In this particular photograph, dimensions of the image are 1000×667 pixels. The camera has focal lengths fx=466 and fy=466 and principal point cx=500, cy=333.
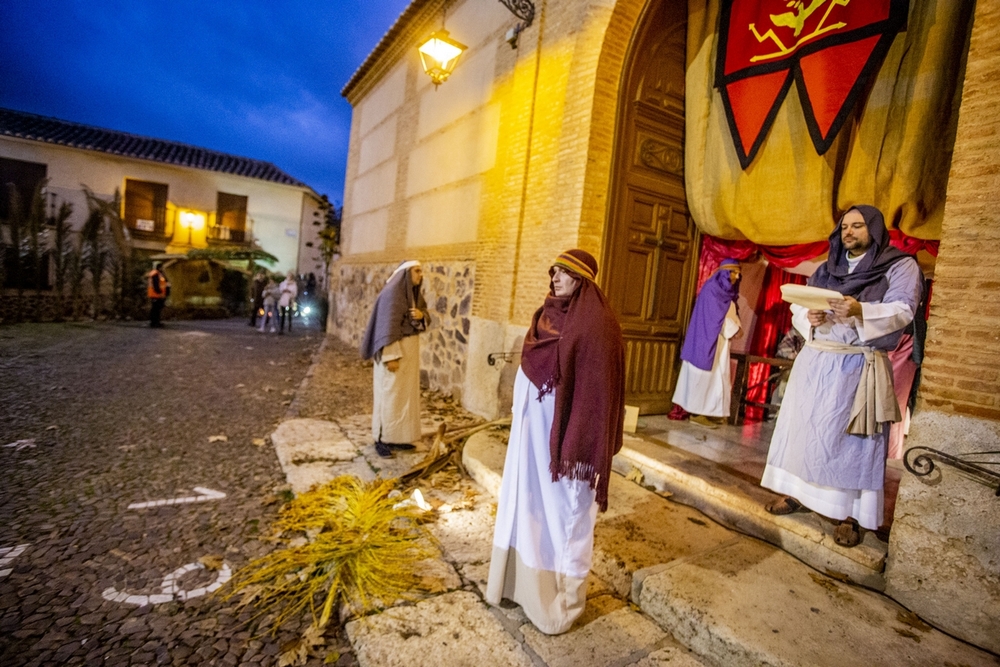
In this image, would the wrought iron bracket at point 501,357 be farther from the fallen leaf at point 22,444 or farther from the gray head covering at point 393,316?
the fallen leaf at point 22,444

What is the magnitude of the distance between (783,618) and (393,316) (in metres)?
3.88

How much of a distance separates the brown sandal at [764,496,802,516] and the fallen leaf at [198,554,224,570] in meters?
3.64

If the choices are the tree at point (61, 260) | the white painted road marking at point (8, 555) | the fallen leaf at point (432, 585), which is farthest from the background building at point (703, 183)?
the tree at point (61, 260)

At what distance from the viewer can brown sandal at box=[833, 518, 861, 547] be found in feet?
9.29

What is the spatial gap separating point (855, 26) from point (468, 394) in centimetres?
577

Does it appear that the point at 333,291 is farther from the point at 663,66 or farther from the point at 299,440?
the point at 663,66

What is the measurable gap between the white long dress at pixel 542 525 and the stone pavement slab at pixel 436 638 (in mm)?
212

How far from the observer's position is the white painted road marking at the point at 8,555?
2682 mm

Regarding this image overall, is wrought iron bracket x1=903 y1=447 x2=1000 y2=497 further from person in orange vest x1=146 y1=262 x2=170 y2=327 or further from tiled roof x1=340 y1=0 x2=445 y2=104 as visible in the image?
person in orange vest x1=146 y1=262 x2=170 y2=327

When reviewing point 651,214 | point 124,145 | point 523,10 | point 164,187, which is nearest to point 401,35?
point 523,10

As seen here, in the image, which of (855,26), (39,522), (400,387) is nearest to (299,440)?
(400,387)

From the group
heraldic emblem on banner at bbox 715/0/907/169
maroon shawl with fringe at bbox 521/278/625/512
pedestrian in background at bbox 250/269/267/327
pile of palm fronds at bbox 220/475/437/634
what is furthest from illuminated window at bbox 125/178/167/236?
maroon shawl with fringe at bbox 521/278/625/512

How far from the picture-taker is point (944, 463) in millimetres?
2455

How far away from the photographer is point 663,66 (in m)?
5.60
